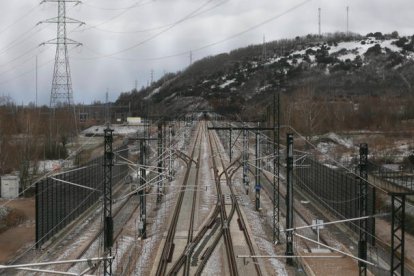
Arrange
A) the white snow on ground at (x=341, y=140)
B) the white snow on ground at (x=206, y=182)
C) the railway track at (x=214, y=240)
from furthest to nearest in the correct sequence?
the white snow on ground at (x=341, y=140) → the white snow on ground at (x=206, y=182) → the railway track at (x=214, y=240)

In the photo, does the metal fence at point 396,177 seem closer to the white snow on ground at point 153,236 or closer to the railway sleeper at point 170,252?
the white snow on ground at point 153,236

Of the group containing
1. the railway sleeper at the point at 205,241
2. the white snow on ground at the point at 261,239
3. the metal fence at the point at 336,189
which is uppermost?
the metal fence at the point at 336,189

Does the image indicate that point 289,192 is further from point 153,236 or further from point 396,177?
point 396,177

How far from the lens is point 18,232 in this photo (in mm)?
23953

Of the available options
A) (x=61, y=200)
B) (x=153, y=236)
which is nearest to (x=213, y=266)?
(x=153, y=236)

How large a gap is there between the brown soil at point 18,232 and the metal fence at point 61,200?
2.88 ft

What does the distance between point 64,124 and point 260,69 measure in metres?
92.1

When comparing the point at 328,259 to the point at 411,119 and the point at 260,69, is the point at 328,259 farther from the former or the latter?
the point at 260,69

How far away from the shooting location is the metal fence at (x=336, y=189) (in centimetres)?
2283

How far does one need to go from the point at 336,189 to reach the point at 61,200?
12.7 m

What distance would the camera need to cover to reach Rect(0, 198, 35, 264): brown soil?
68.6 ft

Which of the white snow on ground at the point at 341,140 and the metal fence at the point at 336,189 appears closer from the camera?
the metal fence at the point at 336,189

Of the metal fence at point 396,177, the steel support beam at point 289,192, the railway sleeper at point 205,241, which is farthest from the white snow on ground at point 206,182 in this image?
the metal fence at point 396,177

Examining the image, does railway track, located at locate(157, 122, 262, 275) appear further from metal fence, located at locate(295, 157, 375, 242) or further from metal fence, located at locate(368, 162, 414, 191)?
metal fence, located at locate(368, 162, 414, 191)
